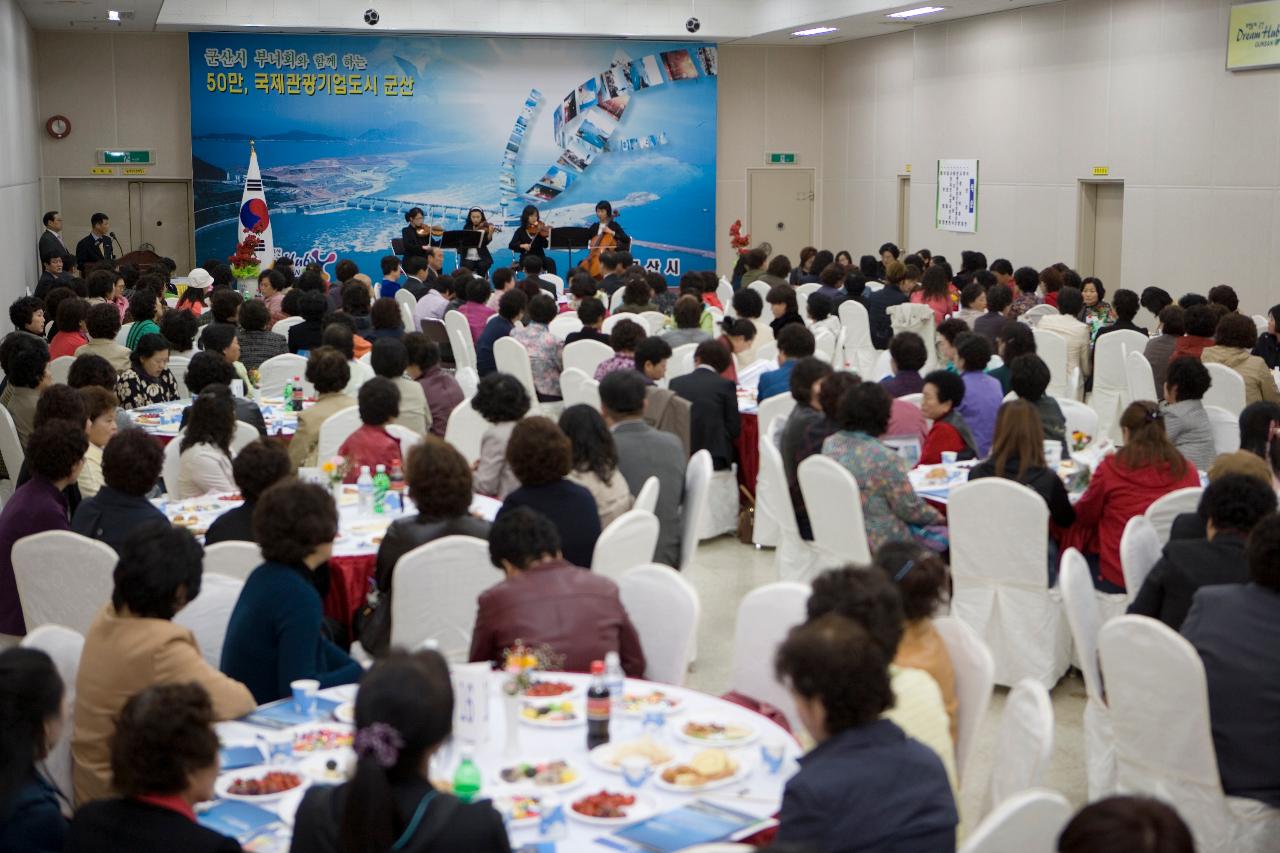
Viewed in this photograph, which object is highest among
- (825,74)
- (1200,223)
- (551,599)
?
(825,74)

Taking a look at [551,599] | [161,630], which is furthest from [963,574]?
[161,630]

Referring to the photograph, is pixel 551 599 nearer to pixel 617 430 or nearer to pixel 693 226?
pixel 617 430

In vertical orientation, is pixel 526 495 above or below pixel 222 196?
below

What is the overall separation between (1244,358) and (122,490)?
677 cm

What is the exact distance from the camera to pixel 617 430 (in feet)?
21.7

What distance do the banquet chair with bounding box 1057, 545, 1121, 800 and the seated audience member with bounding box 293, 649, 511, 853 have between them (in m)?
2.52

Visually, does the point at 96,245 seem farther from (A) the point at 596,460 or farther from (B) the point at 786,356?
(A) the point at 596,460

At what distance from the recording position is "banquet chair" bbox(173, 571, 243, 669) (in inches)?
178

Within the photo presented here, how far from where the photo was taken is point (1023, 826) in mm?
2748

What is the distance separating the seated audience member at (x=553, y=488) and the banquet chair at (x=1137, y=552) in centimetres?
193

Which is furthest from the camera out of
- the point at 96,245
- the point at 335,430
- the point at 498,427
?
the point at 96,245

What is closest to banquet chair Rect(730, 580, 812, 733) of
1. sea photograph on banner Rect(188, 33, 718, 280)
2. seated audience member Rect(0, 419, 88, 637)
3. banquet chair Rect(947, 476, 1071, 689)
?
banquet chair Rect(947, 476, 1071, 689)

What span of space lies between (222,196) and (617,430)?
14319 millimetres

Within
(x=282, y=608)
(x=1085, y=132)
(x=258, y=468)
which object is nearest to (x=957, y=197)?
(x=1085, y=132)
